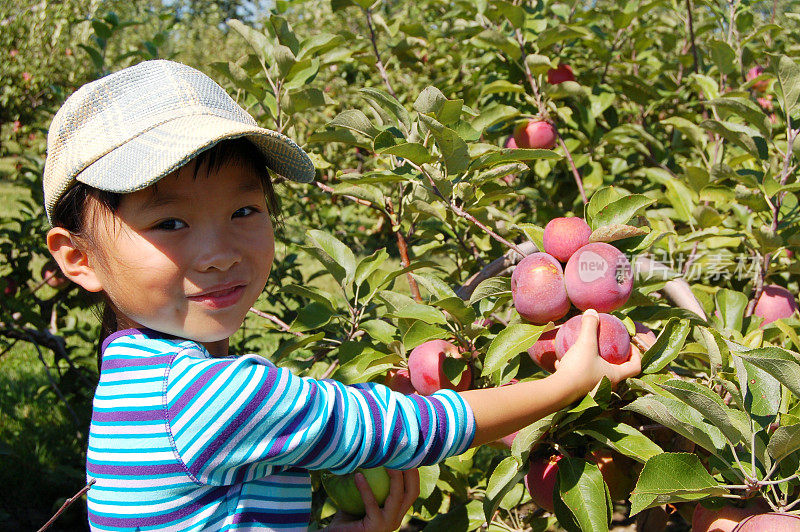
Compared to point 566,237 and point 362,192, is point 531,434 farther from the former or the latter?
point 362,192

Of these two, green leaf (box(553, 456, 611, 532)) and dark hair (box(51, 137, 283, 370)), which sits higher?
dark hair (box(51, 137, 283, 370))

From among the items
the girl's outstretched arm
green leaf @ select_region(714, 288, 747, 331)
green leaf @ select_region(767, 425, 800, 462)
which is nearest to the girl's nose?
the girl's outstretched arm

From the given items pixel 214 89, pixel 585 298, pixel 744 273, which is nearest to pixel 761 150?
pixel 744 273

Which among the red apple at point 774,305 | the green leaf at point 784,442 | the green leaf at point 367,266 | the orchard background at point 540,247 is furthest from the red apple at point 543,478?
the red apple at point 774,305

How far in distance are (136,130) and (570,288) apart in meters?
0.65

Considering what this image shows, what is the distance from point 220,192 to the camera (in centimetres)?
87

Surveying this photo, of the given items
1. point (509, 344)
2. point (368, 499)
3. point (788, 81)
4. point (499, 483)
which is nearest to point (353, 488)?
point (368, 499)

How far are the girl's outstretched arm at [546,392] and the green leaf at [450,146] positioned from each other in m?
0.37

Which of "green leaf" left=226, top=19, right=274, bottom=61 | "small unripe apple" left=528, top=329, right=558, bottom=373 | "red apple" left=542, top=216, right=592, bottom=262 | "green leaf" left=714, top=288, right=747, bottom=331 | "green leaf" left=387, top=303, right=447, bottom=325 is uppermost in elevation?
"green leaf" left=226, top=19, right=274, bottom=61

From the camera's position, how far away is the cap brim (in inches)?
31.6

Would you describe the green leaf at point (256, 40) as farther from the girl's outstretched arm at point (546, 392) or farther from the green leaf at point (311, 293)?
the girl's outstretched arm at point (546, 392)

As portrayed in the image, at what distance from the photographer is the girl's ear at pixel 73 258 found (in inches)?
36.9

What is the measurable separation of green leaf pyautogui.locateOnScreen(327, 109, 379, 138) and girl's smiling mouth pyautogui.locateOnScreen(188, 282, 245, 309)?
0.51m

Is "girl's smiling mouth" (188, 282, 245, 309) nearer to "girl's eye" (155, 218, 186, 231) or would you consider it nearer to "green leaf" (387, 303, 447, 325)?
"girl's eye" (155, 218, 186, 231)
